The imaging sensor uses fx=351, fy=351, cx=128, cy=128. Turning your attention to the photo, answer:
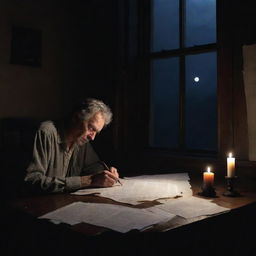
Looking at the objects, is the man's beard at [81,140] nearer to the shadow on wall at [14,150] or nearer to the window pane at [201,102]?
the shadow on wall at [14,150]

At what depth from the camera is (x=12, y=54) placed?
3.09 m

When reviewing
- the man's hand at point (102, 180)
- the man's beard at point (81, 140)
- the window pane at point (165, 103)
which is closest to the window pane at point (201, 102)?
the window pane at point (165, 103)

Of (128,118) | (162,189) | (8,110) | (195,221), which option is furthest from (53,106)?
(195,221)

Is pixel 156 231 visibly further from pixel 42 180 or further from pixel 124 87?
pixel 124 87

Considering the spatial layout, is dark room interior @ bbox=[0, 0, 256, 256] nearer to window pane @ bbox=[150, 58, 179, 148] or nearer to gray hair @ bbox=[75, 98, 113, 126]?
window pane @ bbox=[150, 58, 179, 148]

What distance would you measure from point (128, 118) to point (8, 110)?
1.09 metres

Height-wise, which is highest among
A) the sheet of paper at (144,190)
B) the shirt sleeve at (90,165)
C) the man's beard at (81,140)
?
the man's beard at (81,140)

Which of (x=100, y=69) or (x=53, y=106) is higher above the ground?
(x=100, y=69)

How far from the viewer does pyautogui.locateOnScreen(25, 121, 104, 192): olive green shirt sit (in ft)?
6.28

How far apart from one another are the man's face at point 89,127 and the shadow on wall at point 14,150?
0.44 meters

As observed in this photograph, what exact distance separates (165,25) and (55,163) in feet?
5.89

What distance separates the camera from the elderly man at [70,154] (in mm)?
1945

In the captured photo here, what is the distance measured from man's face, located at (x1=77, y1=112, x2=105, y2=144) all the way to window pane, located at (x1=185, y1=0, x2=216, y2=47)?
1.25 m

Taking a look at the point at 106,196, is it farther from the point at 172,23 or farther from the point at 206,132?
the point at 172,23
